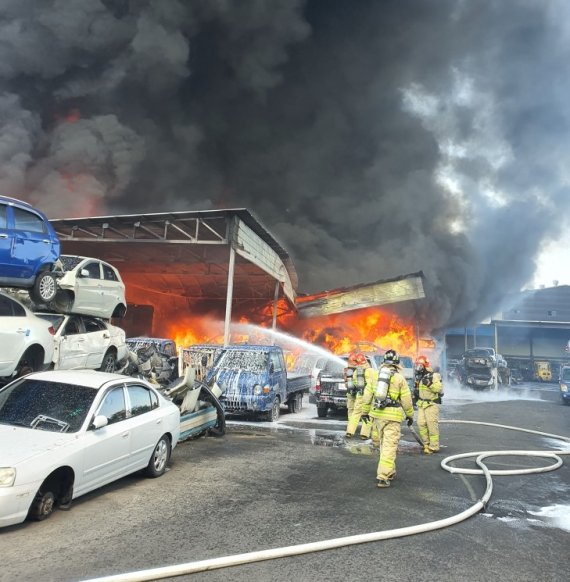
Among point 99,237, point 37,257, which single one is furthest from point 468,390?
point 37,257

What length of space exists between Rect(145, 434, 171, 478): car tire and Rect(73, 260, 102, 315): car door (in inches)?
136

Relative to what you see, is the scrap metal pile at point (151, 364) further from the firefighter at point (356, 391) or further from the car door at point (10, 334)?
the firefighter at point (356, 391)

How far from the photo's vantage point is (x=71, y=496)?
4414 millimetres

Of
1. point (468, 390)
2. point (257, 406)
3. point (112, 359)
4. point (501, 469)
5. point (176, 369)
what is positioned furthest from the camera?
point (468, 390)

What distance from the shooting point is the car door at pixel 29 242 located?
286 inches

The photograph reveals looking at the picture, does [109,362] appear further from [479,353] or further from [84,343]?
[479,353]

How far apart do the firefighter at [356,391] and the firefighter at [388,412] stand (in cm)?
172

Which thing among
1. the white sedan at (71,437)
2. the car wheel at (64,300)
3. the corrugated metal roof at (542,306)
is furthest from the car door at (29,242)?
the corrugated metal roof at (542,306)

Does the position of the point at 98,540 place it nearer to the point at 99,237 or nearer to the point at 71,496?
the point at 71,496

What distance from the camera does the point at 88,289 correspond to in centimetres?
869

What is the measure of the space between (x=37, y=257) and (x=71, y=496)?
4.46 meters

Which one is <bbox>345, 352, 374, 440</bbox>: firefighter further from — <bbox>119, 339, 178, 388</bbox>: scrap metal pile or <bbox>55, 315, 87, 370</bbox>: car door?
<bbox>55, 315, 87, 370</bbox>: car door

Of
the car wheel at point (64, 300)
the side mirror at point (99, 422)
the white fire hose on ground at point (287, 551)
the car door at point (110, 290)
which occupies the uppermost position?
the car door at point (110, 290)

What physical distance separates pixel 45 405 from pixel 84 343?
3.30 m
